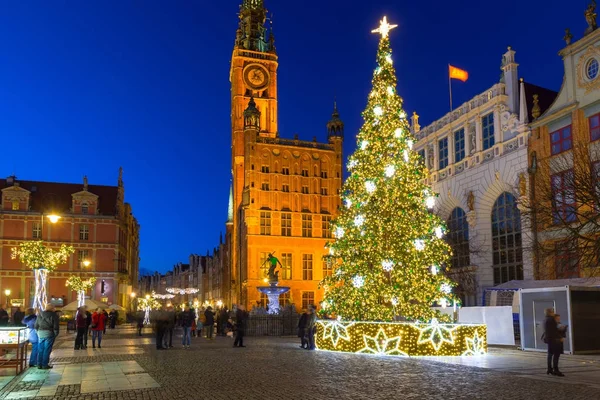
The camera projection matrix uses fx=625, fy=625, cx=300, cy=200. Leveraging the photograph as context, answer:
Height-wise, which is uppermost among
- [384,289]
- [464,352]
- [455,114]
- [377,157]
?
[455,114]

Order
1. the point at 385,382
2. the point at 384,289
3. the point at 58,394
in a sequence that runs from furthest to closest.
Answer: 1. the point at 384,289
2. the point at 385,382
3. the point at 58,394

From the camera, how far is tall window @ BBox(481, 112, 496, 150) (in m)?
38.2

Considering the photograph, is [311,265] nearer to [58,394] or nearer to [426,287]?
[426,287]

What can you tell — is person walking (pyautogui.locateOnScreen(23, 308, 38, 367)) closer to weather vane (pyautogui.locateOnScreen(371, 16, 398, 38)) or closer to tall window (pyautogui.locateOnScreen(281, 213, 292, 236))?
weather vane (pyautogui.locateOnScreen(371, 16, 398, 38))

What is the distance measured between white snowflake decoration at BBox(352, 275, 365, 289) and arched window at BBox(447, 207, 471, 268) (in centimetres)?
1908

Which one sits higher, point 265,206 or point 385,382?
point 265,206

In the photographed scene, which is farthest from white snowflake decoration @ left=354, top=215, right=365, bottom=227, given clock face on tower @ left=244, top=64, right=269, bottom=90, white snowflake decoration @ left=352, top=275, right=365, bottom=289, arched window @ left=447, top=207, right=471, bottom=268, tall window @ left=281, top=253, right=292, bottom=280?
clock face on tower @ left=244, top=64, right=269, bottom=90

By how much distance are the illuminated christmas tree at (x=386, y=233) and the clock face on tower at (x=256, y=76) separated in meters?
48.9

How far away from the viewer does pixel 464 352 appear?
19078 mm

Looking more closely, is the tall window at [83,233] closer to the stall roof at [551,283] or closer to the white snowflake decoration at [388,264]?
the stall roof at [551,283]

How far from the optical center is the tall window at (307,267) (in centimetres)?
6066

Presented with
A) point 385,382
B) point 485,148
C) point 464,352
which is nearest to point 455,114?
point 485,148

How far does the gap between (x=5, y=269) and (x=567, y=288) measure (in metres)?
54.8

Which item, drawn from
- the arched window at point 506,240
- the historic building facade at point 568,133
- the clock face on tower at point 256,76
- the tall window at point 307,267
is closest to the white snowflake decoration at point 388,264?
the historic building facade at point 568,133
